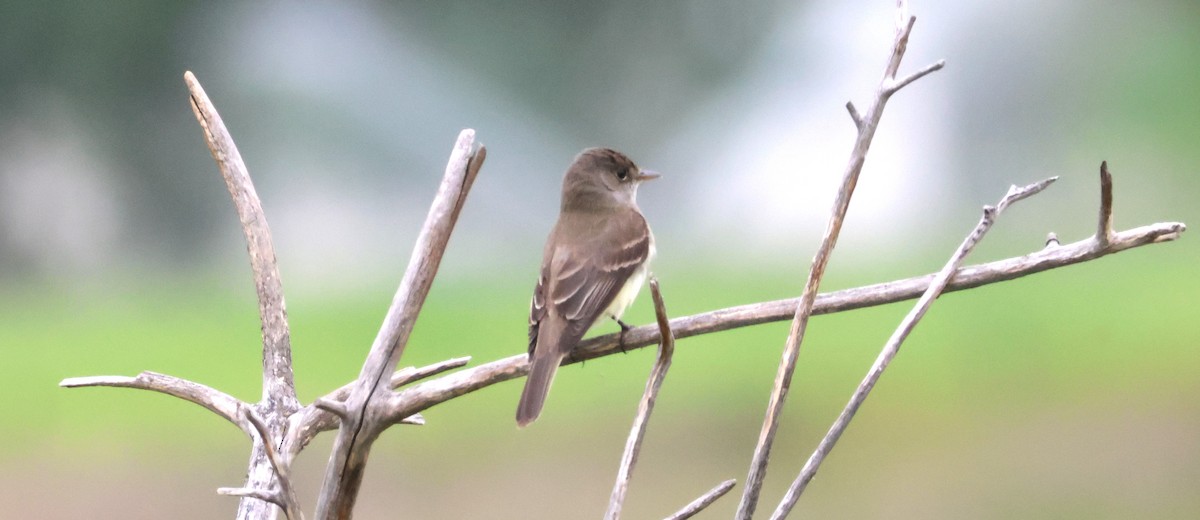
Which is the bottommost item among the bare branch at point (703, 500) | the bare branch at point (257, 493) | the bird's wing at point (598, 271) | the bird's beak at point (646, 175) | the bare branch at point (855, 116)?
the bare branch at point (257, 493)

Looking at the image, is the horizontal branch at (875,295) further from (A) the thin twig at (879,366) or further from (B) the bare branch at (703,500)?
(B) the bare branch at (703,500)

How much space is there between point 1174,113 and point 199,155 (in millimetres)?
3203

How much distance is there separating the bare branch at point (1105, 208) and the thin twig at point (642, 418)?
508 millimetres

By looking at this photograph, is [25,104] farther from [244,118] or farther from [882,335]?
[882,335]

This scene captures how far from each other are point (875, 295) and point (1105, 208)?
0.90 ft

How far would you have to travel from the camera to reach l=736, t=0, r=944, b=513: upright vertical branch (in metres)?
1.15

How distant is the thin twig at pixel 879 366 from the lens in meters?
1.17

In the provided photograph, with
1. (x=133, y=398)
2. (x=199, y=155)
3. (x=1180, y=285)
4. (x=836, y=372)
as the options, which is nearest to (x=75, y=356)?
(x=133, y=398)

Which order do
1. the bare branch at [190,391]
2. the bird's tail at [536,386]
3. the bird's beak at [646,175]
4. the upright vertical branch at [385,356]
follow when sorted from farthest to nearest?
the bird's beak at [646,175] → the bird's tail at [536,386] → the bare branch at [190,391] → the upright vertical branch at [385,356]

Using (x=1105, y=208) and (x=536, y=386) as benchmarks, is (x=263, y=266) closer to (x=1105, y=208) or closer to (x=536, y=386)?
(x=536, y=386)

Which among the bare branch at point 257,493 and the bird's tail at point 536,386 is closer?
the bare branch at point 257,493

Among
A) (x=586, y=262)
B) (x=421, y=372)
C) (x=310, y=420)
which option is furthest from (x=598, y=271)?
(x=310, y=420)

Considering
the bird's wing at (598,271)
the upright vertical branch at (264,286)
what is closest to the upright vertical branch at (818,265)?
the upright vertical branch at (264,286)

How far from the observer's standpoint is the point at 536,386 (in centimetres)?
191
